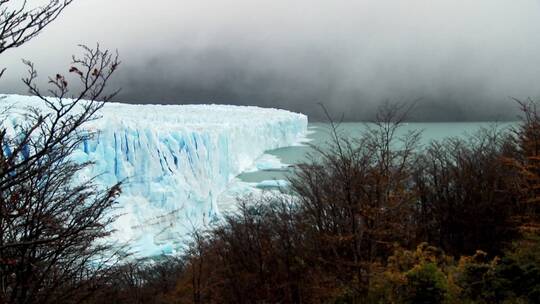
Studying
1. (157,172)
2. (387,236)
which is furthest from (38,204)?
(157,172)

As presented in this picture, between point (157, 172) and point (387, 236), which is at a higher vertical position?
point (387, 236)

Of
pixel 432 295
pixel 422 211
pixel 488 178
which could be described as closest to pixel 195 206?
pixel 422 211

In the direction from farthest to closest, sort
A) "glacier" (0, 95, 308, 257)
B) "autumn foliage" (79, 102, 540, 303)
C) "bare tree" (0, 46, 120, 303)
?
1. "glacier" (0, 95, 308, 257)
2. "autumn foliage" (79, 102, 540, 303)
3. "bare tree" (0, 46, 120, 303)

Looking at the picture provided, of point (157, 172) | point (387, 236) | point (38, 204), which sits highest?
point (38, 204)

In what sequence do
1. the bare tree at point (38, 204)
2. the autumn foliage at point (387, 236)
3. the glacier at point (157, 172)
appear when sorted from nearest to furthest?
the bare tree at point (38, 204), the autumn foliage at point (387, 236), the glacier at point (157, 172)

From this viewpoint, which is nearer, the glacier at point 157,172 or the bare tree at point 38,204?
the bare tree at point 38,204

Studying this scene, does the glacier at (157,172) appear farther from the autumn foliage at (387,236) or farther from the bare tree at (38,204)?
the bare tree at (38,204)

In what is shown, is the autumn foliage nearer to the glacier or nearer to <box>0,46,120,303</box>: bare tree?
the glacier

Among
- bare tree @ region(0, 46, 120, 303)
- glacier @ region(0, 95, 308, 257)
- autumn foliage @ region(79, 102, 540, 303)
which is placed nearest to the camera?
bare tree @ region(0, 46, 120, 303)

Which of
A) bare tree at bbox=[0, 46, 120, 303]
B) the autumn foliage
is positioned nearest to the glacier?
the autumn foliage

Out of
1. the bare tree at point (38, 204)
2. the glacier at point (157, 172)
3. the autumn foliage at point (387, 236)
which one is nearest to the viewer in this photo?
the bare tree at point (38, 204)

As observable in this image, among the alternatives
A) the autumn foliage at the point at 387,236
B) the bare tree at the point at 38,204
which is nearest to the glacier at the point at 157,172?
the autumn foliage at the point at 387,236

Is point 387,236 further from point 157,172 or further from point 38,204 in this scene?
point 157,172

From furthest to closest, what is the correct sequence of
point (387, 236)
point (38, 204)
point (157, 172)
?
point (157, 172), point (387, 236), point (38, 204)
